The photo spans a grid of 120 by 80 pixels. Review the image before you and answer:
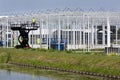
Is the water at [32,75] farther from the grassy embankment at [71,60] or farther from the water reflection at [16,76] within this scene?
the grassy embankment at [71,60]

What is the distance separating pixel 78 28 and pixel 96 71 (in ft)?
136

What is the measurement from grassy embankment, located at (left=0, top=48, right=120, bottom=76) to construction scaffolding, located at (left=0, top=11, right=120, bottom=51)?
32.7 ft

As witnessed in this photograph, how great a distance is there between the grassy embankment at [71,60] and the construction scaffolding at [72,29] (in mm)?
9967

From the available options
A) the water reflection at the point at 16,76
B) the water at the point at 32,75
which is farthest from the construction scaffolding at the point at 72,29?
the water reflection at the point at 16,76

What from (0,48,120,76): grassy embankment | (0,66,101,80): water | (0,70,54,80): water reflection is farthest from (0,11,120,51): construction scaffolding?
(0,70,54,80): water reflection

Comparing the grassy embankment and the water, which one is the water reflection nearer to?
the water

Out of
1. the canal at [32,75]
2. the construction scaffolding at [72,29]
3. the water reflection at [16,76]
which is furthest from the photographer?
the construction scaffolding at [72,29]

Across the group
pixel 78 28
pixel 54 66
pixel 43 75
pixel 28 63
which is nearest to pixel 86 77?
pixel 43 75

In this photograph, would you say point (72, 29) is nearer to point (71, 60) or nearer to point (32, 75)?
point (71, 60)

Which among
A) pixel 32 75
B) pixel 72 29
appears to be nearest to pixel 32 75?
pixel 32 75

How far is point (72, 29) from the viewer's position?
245ft

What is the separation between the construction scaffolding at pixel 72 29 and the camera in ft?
198

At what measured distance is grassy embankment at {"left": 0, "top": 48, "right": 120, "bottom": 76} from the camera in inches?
1378

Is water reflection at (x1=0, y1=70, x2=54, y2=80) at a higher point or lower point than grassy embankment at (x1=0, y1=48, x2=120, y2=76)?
lower
